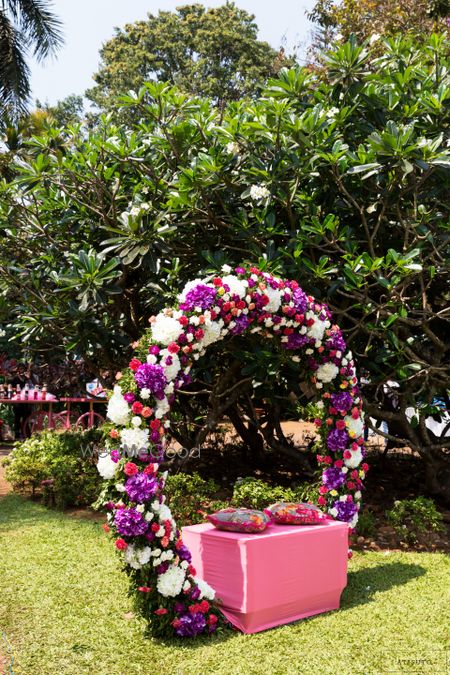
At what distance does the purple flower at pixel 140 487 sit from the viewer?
12.8 ft

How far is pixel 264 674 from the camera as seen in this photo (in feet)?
11.5

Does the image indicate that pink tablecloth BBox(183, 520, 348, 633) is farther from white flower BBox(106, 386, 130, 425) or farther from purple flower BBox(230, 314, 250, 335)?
purple flower BBox(230, 314, 250, 335)

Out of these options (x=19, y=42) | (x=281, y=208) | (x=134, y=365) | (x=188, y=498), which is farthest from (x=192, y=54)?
(x=134, y=365)

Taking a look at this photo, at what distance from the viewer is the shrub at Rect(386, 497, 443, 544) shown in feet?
20.4

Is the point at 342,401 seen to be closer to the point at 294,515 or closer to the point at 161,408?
the point at 294,515

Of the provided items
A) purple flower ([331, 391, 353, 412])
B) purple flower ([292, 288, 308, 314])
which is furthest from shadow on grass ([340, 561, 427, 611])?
purple flower ([292, 288, 308, 314])

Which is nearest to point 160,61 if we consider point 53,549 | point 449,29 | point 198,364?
point 449,29

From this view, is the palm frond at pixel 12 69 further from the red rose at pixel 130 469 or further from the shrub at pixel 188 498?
the red rose at pixel 130 469

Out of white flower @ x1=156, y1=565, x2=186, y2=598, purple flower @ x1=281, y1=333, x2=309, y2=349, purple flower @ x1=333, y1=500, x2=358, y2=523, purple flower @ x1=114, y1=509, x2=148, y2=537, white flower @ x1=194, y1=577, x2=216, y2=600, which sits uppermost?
purple flower @ x1=281, y1=333, x2=309, y2=349

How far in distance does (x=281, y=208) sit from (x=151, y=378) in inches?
128

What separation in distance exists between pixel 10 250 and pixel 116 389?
488cm

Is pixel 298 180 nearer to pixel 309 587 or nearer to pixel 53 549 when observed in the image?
pixel 309 587

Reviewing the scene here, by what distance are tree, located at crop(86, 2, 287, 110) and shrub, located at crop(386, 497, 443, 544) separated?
2291 cm

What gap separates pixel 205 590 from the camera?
412 centimetres
